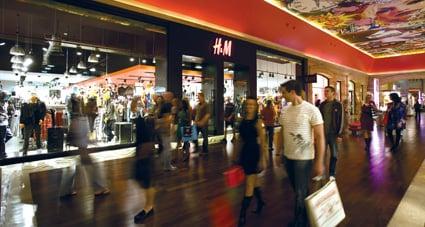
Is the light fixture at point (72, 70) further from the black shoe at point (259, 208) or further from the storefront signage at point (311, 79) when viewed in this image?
the black shoe at point (259, 208)

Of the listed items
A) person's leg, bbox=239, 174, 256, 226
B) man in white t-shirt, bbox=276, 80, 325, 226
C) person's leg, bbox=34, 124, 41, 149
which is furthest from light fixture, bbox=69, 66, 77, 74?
man in white t-shirt, bbox=276, 80, 325, 226

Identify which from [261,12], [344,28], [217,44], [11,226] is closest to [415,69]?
[344,28]

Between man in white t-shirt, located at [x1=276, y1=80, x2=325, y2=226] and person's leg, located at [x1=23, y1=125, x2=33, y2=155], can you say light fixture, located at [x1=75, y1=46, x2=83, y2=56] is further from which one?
man in white t-shirt, located at [x1=276, y1=80, x2=325, y2=226]

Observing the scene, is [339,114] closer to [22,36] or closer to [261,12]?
[261,12]

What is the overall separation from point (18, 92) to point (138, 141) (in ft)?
23.7

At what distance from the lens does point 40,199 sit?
164 inches

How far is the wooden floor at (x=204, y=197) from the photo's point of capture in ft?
11.2

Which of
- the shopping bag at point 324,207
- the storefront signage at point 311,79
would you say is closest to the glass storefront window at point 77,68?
the storefront signage at point 311,79

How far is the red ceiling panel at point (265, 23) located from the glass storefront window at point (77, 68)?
1.07m

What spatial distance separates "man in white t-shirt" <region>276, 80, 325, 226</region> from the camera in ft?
8.96

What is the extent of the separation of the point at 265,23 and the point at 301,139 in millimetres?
9037

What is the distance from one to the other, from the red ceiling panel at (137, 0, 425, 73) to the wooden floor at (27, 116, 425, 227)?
4274 millimetres

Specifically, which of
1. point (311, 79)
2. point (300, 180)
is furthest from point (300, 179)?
point (311, 79)

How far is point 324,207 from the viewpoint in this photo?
81.6 inches
